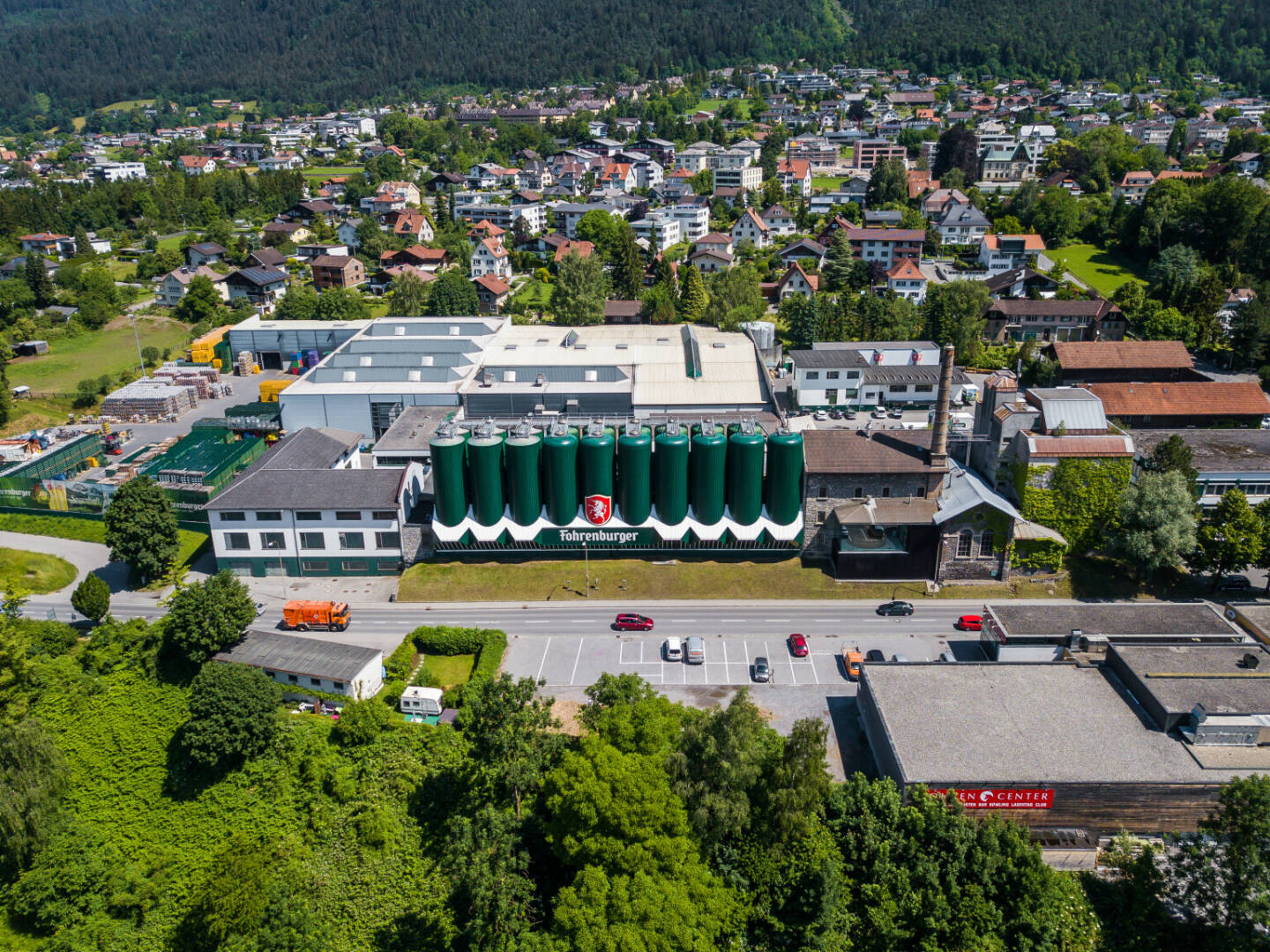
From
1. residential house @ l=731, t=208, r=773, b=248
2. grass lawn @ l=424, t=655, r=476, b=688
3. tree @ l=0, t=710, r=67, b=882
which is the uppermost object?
residential house @ l=731, t=208, r=773, b=248

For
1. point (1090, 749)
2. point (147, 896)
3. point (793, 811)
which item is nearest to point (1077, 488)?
point (1090, 749)

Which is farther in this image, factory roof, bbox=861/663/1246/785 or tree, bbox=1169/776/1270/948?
factory roof, bbox=861/663/1246/785

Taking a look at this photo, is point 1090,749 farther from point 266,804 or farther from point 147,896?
point 147,896

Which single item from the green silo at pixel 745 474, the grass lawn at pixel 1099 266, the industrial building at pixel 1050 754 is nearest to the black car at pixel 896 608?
the green silo at pixel 745 474

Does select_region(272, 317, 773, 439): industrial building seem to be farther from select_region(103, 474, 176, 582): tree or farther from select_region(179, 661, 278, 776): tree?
select_region(179, 661, 278, 776): tree

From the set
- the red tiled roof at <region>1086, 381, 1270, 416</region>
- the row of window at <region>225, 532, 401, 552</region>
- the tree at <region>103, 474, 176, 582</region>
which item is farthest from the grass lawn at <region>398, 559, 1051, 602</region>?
the red tiled roof at <region>1086, 381, 1270, 416</region>

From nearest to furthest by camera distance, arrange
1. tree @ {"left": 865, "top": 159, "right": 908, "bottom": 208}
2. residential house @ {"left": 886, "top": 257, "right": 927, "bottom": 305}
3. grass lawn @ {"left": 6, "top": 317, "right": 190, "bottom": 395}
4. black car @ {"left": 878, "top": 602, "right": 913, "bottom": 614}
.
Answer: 1. black car @ {"left": 878, "top": 602, "right": 913, "bottom": 614}
2. grass lawn @ {"left": 6, "top": 317, "right": 190, "bottom": 395}
3. residential house @ {"left": 886, "top": 257, "right": 927, "bottom": 305}
4. tree @ {"left": 865, "top": 159, "right": 908, "bottom": 208}
